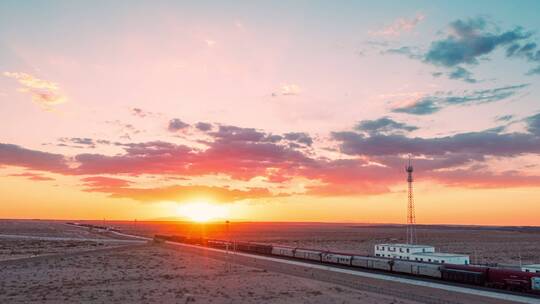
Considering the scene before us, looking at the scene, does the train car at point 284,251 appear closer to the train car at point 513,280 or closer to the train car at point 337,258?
the train car at point 337,258

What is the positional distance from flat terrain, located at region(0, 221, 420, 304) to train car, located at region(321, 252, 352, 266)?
38.7 feet

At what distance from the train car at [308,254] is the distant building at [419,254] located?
1342 centimetres

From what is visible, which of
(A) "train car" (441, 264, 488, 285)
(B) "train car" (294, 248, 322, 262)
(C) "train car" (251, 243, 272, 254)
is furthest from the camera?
(C) "train car" (251, 243, 272, 254)

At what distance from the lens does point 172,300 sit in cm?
3894

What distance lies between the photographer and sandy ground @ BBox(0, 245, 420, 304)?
130ft

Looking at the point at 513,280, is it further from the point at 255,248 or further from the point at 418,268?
the point at 255,248

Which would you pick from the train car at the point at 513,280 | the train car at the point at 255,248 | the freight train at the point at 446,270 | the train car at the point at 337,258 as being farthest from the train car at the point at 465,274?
the train car at the point at 255,248

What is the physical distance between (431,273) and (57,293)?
37.8 metres

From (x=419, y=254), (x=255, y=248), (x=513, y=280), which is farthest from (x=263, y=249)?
(x=513, y=280)

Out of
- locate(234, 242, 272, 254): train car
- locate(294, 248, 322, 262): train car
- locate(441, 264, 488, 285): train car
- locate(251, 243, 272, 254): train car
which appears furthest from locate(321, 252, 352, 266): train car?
locate(234, 242, 272, 254): train car

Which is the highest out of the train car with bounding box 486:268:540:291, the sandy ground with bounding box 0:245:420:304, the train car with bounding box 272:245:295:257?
the train car with bounding box 272:245:295:257

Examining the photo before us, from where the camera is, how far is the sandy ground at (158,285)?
39569mm

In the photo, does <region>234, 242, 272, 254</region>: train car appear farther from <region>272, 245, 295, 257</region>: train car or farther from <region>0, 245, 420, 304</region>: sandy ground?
<region>0, 245, 420, 304</region>: sandy ground

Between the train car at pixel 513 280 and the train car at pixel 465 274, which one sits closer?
the train car at pixel 513 280
